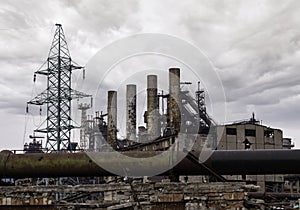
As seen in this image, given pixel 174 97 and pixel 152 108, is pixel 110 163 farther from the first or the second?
pixel 152 108

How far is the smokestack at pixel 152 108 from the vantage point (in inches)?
1166

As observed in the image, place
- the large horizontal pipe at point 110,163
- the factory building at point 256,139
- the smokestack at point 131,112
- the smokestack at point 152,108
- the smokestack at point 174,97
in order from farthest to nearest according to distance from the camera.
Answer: the factory building at point 256,139 → the smokestack at point 152,108 → the smokestack at point 174,97 → the smokestack at point 131,112 → the large horizontal pipe at point 110,163

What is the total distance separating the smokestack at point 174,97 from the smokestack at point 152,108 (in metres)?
1.41

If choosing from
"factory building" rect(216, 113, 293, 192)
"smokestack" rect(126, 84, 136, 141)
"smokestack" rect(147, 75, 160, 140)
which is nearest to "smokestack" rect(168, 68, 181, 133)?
"smokestack" rect(147, 75, 160, 140)

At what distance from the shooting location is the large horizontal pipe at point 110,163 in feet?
21.9

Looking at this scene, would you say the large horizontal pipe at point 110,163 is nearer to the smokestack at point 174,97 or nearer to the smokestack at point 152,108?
the smokestack at point 174,97

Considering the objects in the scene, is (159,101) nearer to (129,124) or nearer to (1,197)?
(129,124)

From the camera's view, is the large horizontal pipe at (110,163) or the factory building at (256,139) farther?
the factory building at (256,139)

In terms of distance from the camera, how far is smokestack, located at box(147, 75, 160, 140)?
97.1 feet

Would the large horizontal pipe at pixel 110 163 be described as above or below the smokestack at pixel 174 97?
below

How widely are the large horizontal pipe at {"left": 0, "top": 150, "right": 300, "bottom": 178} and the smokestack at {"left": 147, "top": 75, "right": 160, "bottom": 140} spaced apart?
22.3 metres

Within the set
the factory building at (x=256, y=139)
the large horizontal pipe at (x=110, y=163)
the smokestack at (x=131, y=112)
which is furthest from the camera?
the factory building at (x=256, y=139)

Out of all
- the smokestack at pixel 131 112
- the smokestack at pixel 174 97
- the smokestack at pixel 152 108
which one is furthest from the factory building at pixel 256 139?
the smokestack at pixel 131 112

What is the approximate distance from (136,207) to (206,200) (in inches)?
39.2
